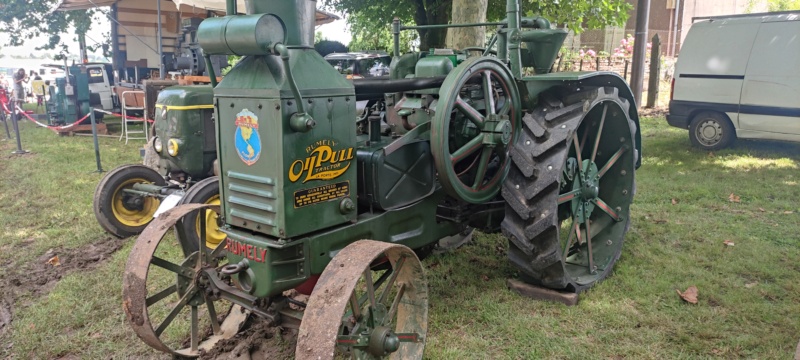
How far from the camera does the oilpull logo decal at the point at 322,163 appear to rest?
107 inches

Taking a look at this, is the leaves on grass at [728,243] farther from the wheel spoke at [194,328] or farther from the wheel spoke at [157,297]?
the wheel spoke at [157,297]

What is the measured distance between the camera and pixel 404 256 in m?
2.86

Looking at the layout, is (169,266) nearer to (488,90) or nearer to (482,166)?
(482,166)

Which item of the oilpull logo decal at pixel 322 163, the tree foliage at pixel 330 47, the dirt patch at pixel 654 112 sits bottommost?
the dirt patch at pixel 654 112

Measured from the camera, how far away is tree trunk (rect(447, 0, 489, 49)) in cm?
770

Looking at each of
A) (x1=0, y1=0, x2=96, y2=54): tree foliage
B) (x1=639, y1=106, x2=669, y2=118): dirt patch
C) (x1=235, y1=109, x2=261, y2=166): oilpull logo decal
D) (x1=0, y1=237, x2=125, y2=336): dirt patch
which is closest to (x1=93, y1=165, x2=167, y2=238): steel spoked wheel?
(x1=0, y1=237, x2=125, y2=336): dirt patch

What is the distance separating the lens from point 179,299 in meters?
3.23

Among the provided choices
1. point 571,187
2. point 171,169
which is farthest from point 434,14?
point 571,187

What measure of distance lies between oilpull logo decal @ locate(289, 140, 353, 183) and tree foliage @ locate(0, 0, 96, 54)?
18.0 metres

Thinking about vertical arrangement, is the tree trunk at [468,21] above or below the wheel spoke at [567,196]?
above

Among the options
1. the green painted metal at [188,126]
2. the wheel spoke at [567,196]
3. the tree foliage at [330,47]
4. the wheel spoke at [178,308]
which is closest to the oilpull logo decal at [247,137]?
the wheel spoke at [178,308]

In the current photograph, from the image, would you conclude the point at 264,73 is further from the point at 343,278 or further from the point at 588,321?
the point at 588,321

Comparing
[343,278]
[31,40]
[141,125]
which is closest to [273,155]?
[343,278]

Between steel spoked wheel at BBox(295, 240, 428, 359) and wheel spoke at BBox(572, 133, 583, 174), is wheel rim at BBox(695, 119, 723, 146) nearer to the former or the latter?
wheel spoke at BBox(572, 133, 583, 174)
